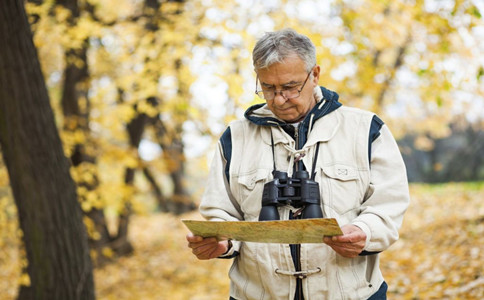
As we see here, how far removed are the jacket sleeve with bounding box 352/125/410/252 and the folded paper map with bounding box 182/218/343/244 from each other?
0.23 meters

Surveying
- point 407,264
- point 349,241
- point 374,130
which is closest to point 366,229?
point 349,241

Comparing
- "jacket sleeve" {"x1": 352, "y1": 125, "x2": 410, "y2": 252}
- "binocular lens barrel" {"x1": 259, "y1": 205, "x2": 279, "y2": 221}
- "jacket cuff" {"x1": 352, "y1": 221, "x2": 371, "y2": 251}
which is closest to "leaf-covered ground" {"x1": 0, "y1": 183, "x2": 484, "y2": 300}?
"jacket sleeve" {"x1": 352, "y1": 125, "x2": 410, "y2": 252}

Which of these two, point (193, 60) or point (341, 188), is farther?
point (193, 60)

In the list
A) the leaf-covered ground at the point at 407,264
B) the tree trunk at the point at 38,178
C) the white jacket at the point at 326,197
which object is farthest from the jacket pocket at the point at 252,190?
the leaf-covered ground at the point at 407,264

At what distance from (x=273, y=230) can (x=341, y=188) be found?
1.38 ft

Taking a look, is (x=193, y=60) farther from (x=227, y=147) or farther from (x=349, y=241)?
(x=349, y=241)

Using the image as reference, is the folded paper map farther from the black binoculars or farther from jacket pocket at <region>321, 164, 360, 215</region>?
jacket pocket at <region>321, 164, 360, 215</region>

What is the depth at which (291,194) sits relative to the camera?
2.01m

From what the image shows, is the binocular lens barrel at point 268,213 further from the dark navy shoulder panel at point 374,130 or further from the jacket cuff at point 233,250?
the dark navy shoulder panel at point 374,130

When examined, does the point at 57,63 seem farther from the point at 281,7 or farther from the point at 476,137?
the point at 476,137

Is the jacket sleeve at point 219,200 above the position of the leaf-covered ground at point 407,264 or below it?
above

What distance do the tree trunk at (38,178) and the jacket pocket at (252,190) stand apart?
3006mm

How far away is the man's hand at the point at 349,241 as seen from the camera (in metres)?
1.83

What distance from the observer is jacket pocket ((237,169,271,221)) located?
2160 millimetres
